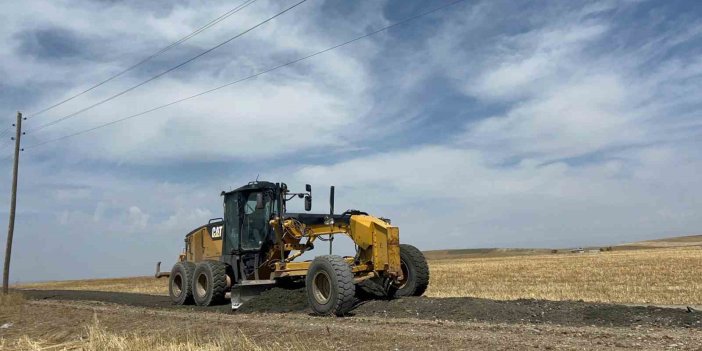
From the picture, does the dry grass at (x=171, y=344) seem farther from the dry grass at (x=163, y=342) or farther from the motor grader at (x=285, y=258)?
the motor grader at (x=285, y=258)

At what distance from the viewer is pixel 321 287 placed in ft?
42.9

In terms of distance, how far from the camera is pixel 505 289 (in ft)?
73.4

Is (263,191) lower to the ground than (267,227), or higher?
higher

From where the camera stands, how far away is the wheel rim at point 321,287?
12.8 m

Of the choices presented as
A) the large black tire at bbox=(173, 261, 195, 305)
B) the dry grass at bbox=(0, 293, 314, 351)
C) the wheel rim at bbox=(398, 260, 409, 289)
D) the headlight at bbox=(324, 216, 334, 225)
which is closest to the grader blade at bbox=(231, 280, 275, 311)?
the headlight at bbox=(324, 216, 334, 225)

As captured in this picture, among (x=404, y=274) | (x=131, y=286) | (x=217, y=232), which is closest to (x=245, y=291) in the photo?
(x=217, y=232)

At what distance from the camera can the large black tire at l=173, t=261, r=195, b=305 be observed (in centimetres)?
1798

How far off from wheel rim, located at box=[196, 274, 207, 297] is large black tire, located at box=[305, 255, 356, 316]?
214 inches

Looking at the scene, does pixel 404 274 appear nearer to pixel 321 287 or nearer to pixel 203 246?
pixel 321 287

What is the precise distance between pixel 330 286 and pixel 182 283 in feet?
24.8

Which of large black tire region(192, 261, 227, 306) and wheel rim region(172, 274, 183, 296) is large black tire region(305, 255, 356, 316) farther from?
wheel rim region(172, 274, 183, 296)

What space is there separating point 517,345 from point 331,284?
16.8 ft

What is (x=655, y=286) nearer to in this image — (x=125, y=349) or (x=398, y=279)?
(x=398, y=279)

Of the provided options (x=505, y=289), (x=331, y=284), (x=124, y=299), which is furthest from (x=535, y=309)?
(x=124, y=299)
